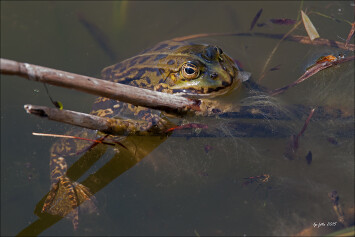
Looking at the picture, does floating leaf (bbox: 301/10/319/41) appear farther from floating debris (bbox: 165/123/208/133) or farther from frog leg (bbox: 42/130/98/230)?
frog leg (bbox: 42/130/98/230)

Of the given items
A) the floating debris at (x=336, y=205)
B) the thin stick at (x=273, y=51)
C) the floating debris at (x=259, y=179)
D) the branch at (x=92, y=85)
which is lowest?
the floating debris at (x=336, y=205)

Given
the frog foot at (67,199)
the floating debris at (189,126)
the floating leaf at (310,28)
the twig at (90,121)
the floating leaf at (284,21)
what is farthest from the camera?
the floating leaf at (284,21)

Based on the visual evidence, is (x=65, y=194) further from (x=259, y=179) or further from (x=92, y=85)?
Result: (x=259, y=179)

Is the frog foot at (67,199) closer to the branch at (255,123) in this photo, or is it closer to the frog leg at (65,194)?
the frog leg at (65,194)

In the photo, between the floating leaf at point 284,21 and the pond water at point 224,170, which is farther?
the floating leaf at point 284,21

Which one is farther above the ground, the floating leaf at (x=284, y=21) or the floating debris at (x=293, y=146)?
the floating leaf at (x=284, y=21)

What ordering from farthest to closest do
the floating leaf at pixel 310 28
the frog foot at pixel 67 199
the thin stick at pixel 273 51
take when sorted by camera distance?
the thin stick at pixel 273 51 < the floating leaf at pixel 310 28 < the frog foot at pixel 67 199

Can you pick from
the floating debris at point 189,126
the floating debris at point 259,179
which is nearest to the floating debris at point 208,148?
the floating debris at point 189,126

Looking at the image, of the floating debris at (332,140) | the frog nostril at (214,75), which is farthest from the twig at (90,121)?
the floating debris at (332,140)
